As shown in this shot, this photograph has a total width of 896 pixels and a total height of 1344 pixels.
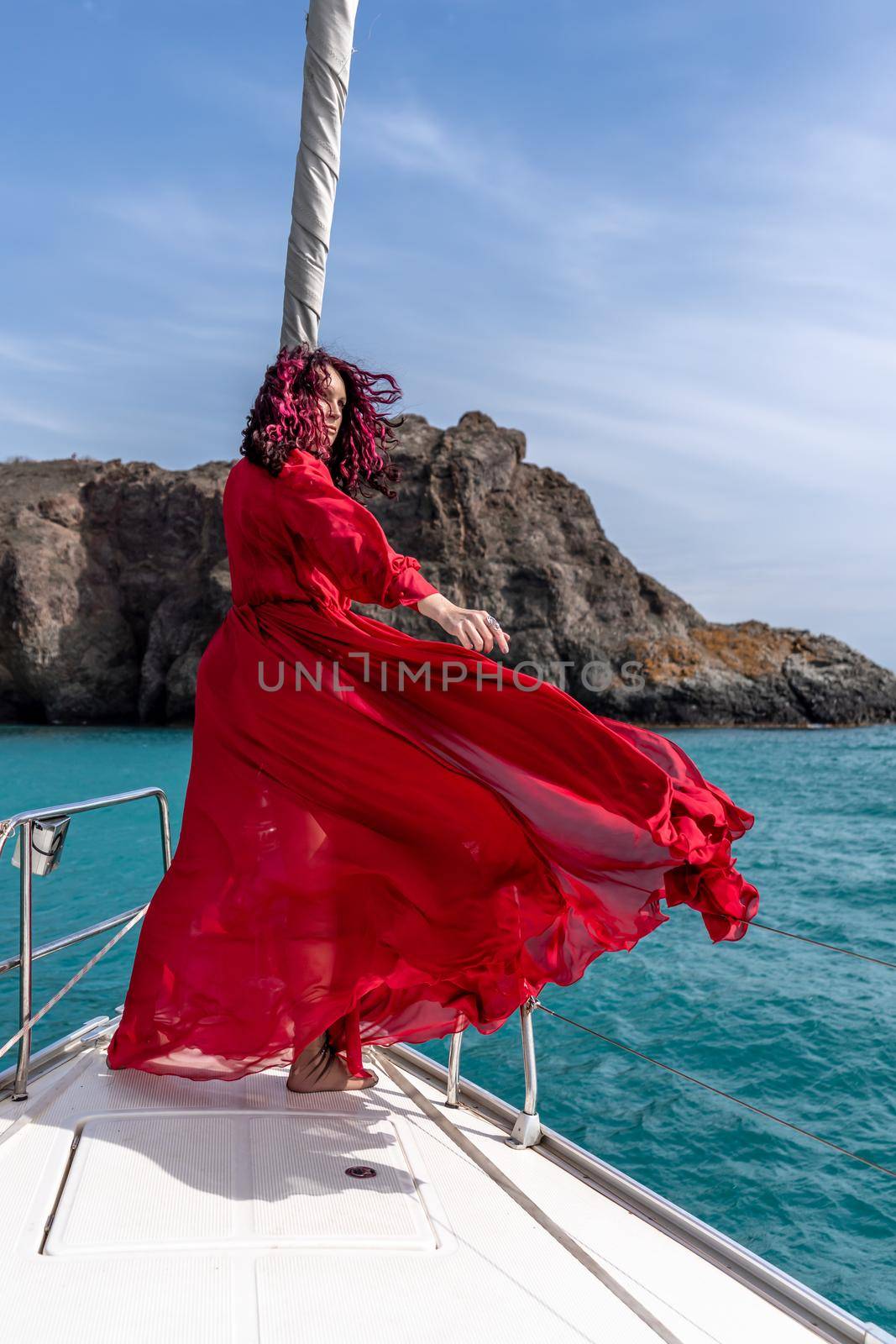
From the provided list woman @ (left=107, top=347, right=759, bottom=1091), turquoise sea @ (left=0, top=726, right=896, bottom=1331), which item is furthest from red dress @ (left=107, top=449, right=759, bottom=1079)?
turquoise sea @ (left=0, top=726, right=896, bottom=1331)

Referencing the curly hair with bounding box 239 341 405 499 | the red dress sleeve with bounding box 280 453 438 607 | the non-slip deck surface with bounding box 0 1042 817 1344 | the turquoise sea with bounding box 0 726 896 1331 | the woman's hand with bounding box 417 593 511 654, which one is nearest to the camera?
the non-slip deck surface with bounding box 0 1042 817 1344

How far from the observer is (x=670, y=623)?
39.8m

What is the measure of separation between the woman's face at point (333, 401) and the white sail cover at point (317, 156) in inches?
7.9

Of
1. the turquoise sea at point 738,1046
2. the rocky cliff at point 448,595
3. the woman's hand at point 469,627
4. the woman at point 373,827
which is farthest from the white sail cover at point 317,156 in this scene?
the rocky cliff at point 448,595

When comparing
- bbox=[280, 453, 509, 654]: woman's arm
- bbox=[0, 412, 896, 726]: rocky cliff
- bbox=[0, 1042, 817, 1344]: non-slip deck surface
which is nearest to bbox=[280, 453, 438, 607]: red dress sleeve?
bbox=[280, 453, 509, 654]: woman's arm

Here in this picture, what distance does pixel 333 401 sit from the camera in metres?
2.40

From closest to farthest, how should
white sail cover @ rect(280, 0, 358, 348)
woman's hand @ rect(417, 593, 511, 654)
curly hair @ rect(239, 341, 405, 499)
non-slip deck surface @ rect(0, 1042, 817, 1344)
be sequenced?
non-slip deck surface @ rect(0, 1042, 817, 1344)
woman's hand @ rect(417, 593, 511, 654)
curly hair @ rect(239, 341, 405, 499)
white sail cover @ rect(280, 0, 358, 348)

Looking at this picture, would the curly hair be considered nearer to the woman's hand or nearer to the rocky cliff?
the woman's hand

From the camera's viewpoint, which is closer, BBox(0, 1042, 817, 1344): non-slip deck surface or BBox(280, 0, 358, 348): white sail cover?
BBox(0, 1042, 817, 1344): non-slip deck surface

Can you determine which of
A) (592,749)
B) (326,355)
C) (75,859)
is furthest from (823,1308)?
(75,859)

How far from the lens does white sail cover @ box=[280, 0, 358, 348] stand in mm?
2531

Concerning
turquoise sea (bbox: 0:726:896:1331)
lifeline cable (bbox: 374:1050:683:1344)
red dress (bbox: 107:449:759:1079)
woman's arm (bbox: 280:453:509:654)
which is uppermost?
woman's arm (bbox: 280:453:509:654)

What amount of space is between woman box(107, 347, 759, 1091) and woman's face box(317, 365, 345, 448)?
0.64 ft

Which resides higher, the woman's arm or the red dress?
the woman's arm
